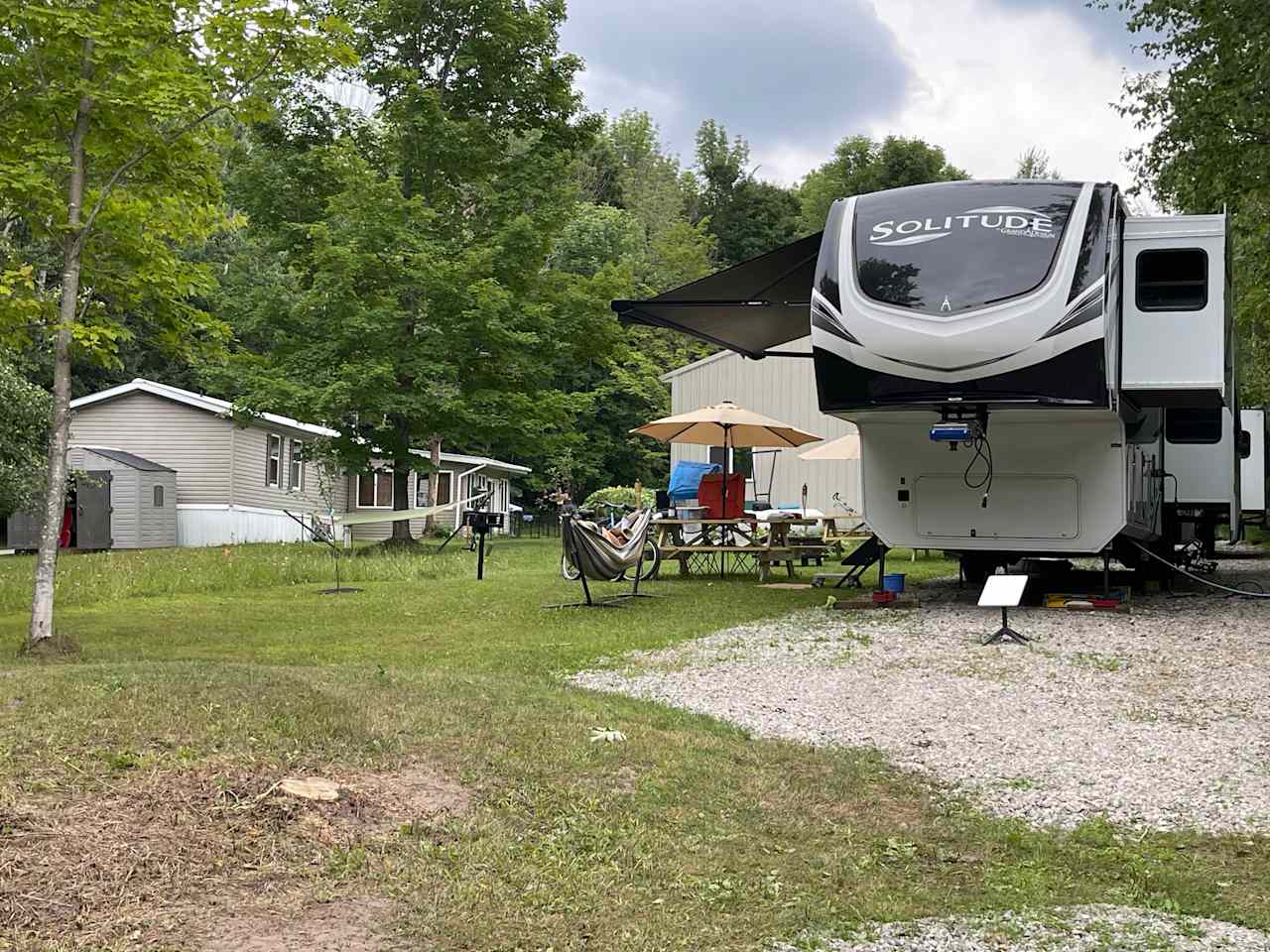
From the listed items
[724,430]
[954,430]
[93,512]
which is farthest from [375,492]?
[954,430]

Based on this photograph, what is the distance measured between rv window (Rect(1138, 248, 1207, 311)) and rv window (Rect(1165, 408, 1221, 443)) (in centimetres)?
296

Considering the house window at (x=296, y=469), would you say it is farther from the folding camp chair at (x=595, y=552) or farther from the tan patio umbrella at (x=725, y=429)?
the folding camp chair at (x=595, y=552)

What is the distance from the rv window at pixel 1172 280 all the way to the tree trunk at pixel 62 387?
8.12 metres

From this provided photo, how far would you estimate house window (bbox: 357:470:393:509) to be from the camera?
3503 centimetres

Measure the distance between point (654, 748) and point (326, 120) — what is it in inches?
887

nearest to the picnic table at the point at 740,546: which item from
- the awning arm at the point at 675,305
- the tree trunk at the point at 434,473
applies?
the awning arm at the point at 675,305

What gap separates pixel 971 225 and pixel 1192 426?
16.2ft

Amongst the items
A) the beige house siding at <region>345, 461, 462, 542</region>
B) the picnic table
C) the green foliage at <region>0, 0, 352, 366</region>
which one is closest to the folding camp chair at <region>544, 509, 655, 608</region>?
the picnic table

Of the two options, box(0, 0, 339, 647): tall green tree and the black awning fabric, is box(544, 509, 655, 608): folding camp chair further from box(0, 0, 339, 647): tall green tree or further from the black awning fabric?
box(0, 0, 339, 647): tall green tree

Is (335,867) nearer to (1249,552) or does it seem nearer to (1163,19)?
(1163,19)

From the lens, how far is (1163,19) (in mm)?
16609

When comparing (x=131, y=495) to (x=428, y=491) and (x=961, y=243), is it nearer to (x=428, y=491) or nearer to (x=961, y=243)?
(x=428, y=491)

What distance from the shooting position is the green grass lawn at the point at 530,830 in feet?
12.3

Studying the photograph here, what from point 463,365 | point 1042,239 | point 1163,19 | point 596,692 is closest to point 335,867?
point 596,692
